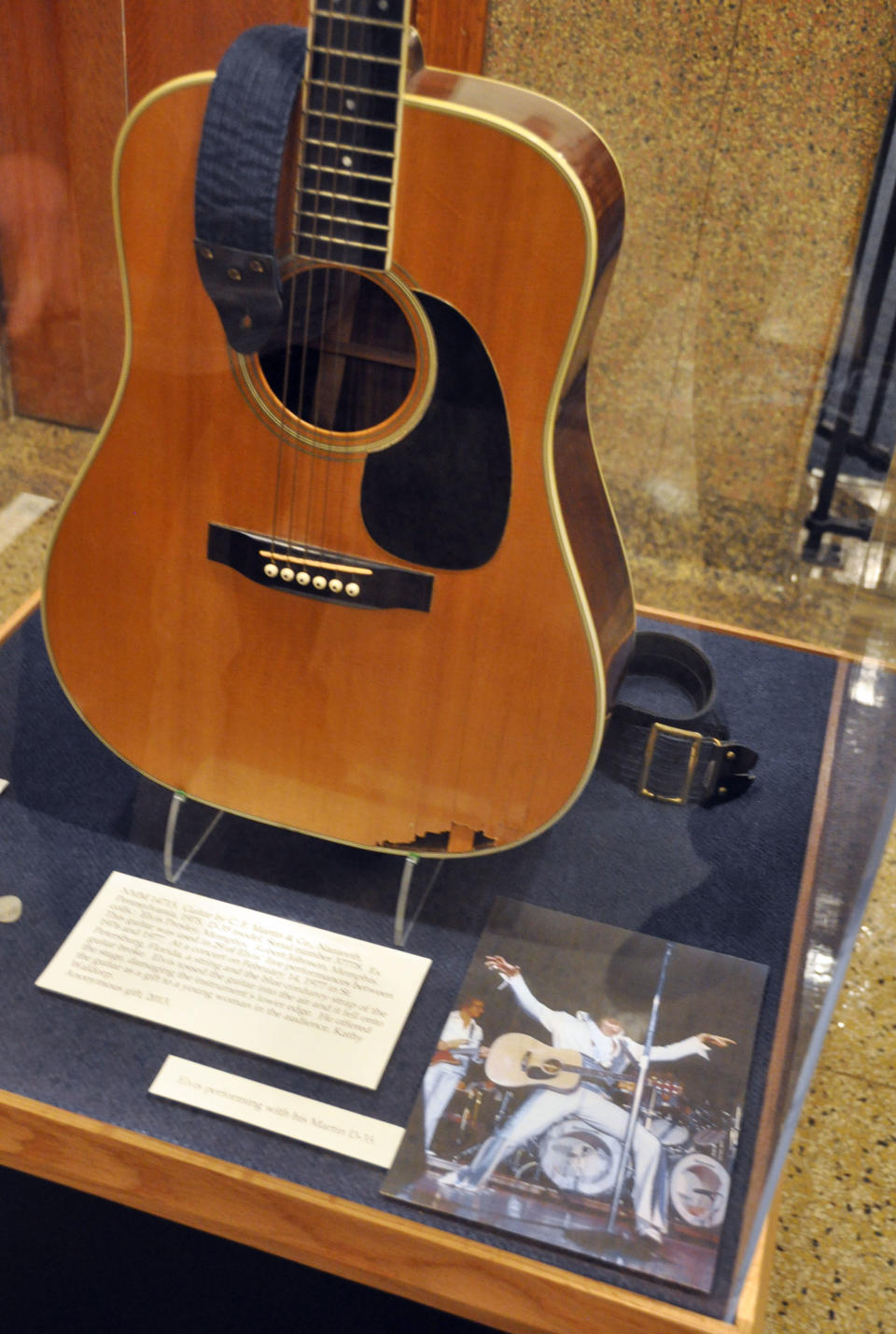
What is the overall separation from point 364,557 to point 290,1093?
42cm

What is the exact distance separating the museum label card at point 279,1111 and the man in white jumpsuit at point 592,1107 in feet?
0.20

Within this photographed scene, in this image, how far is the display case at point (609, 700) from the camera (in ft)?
2.87

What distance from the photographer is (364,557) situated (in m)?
0.93

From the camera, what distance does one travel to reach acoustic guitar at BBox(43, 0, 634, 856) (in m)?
0.80

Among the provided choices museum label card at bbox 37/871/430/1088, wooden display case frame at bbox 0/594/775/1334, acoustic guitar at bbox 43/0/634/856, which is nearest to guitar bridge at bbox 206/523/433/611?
acoustic guitar at bbox 43/0/634/856

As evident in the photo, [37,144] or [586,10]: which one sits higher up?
[586,10]

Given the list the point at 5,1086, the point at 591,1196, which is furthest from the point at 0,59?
the point at 591,1196

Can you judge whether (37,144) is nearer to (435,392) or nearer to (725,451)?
(435,392)

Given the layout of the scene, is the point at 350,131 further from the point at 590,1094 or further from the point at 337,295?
the point at 590,1094

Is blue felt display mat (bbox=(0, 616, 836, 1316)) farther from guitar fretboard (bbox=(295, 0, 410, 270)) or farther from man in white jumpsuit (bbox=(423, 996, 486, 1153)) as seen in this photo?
guitar fretboard (bbox=(295, 0, 410, 270))

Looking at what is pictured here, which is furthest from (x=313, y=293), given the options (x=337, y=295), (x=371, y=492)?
(x=371, y=492)

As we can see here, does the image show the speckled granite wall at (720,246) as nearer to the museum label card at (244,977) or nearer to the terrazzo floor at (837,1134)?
the terrazzo floor at (837,1134)

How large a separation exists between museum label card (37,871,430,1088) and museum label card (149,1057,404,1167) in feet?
0.09

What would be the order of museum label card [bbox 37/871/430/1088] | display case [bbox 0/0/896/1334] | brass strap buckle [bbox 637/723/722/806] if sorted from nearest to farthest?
display case [bbox 0/0/896/1334], museum label card [bbox 37/871/430/1088], brass strap buckle [bbox 637/723/722/806]
